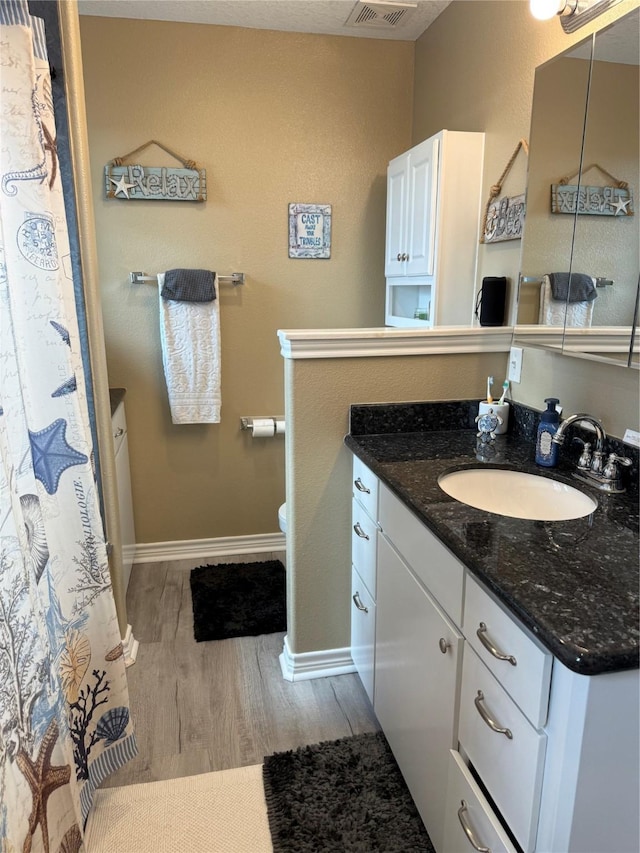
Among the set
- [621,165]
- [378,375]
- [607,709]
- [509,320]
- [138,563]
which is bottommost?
[138,563]

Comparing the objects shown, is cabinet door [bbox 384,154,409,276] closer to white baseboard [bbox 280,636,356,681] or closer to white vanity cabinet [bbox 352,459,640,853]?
white vanity cabinet [bbox 352,459,640,853]

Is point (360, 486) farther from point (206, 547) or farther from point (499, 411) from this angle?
point (206, 547)

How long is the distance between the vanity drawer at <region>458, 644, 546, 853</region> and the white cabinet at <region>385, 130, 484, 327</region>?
5.14ft

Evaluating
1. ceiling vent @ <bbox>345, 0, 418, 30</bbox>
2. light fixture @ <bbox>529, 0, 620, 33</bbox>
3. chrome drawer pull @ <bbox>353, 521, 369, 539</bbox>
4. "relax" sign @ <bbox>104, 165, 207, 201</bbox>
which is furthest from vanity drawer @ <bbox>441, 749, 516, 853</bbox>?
ceiling vent @ <bbox>345, 0, 418, 30</bbox>

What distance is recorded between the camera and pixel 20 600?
104 centimetres

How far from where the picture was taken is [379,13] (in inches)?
101

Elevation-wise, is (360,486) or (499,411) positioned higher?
(499,411)

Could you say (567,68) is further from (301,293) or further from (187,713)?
(187,713)

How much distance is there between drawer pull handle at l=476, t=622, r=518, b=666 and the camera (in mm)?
1006

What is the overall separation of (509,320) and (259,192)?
1471 mm

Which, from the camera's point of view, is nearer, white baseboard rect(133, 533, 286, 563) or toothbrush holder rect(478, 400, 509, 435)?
toothbrush holder rect(478, 400, 509, 435)

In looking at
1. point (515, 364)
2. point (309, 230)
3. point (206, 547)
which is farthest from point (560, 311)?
point (206, 547)

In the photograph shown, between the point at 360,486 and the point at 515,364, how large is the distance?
26.8 inches

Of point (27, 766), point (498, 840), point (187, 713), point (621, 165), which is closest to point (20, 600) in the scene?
point (27, 766)
